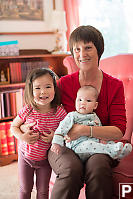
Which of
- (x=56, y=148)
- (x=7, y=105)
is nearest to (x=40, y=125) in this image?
(x=56, y=148)

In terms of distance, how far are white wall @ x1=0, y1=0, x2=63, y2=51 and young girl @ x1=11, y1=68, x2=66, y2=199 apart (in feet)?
6.13

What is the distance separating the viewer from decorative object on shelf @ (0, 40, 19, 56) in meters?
2.91

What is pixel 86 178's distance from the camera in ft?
4.30

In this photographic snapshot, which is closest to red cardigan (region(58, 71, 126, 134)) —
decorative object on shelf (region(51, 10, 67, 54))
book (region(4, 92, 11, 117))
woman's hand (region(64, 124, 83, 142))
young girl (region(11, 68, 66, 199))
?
young girl (region(11, 68, 66, 199))

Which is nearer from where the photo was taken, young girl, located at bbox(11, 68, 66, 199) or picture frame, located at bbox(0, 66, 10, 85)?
young girl, located at bbox(11, 68, 66, 199)

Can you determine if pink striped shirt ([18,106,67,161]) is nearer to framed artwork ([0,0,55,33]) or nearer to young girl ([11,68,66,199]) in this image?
young girl ([11,68,66,199])

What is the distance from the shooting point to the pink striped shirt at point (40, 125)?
1554 millimetres

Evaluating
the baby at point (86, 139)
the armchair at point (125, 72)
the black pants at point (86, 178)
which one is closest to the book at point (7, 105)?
the armchair at point (125, 72)

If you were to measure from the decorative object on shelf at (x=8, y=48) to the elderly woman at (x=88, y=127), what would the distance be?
144cm

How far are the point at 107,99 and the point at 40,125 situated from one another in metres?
0.46

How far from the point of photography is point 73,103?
5.50ft

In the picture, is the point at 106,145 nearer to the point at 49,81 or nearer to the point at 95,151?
the point at 95,151

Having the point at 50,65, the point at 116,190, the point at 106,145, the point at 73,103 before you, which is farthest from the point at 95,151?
the point at 50,65

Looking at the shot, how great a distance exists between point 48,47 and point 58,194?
2.58 m
